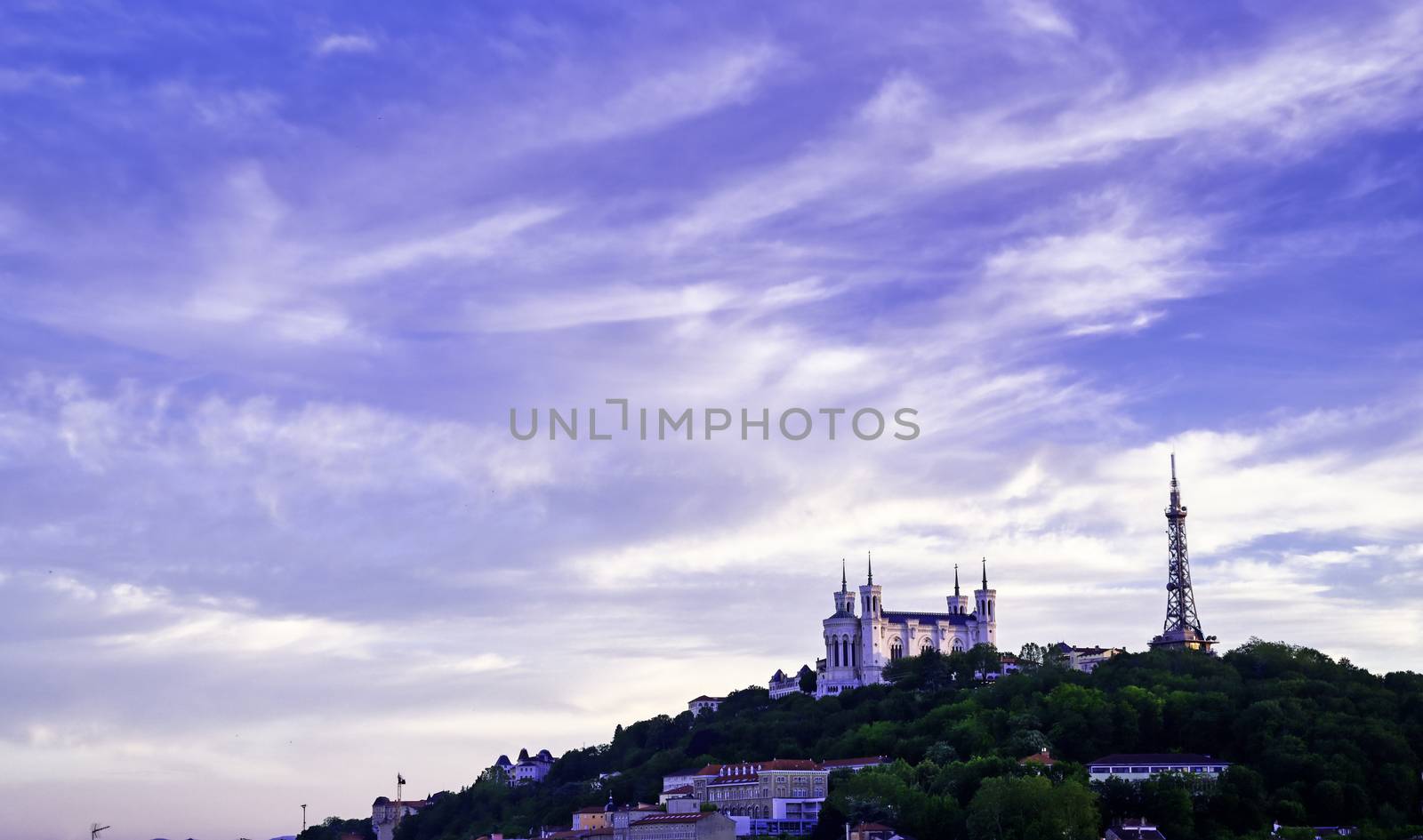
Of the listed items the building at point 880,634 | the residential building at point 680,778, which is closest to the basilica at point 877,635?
the building at point 880,634

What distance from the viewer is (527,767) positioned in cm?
18238

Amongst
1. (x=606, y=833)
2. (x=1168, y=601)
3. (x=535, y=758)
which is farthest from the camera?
(x=535, y=758)

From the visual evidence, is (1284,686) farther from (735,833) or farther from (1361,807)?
(735,833)

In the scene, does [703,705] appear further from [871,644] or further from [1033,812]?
[1033,812]

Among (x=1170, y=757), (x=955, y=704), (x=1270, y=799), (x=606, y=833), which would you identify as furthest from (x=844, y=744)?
(x=1270, y=799)

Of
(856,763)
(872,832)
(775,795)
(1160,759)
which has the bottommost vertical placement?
(872,832)

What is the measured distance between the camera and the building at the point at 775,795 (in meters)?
118

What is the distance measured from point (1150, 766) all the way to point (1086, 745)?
8004 mm

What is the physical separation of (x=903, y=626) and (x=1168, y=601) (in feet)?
91.8

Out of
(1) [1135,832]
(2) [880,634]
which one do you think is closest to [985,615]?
(2) [880,634]

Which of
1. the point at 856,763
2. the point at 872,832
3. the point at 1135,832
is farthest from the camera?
the point at 856,763

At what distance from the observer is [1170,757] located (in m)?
106

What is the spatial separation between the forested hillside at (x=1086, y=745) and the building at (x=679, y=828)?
7378mm

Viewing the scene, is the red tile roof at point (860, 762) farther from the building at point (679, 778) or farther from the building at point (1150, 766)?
the building at point (1150, 766)
